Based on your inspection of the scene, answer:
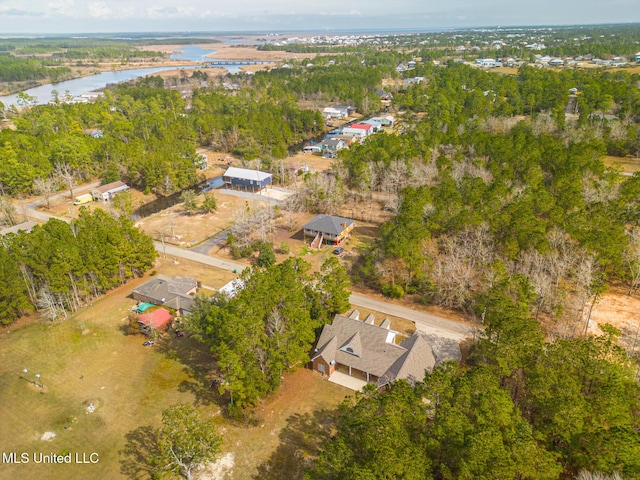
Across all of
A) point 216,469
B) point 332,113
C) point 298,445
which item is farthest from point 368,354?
point 332,113

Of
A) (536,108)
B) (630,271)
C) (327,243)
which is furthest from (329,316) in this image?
(536,108)

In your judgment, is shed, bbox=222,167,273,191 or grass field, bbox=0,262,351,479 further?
shed, bbox=222,167,273,191

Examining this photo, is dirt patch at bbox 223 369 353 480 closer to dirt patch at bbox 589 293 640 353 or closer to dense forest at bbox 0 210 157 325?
dense forest at bbox 0 210 157 325

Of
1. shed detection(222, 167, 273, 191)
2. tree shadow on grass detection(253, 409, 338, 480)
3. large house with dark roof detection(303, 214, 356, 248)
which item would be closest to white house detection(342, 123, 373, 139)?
shed detection(222, 167, 273, 191)

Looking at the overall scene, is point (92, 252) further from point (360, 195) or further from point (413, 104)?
point (413, 104)

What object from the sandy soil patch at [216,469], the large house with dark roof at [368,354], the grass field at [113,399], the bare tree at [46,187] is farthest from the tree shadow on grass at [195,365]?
the bare tree at [46,187]
